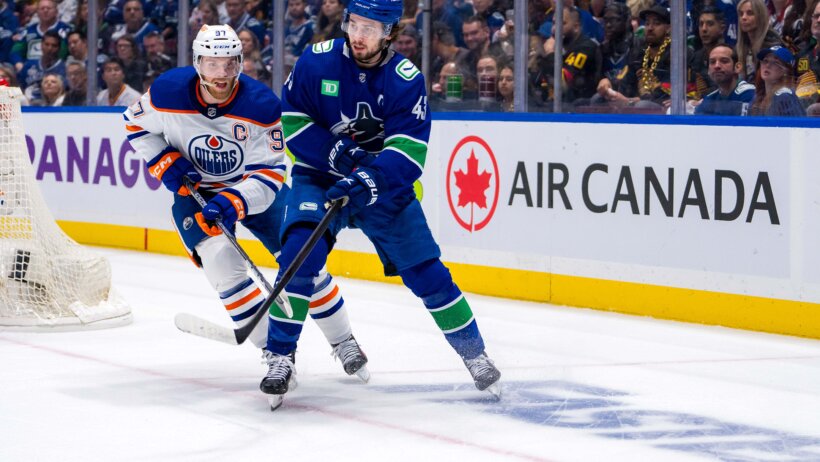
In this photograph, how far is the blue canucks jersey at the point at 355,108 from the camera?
3619 mm

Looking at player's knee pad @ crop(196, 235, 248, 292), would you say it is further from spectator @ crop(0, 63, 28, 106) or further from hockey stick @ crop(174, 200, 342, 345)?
spectator @ crop(0, 63, 28, 106)

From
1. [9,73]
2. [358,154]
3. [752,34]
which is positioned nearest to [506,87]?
[752,34]

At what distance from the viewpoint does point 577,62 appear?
19.5 feet

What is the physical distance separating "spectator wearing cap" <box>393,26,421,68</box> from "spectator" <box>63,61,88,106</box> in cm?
275

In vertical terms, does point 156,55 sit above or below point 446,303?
above

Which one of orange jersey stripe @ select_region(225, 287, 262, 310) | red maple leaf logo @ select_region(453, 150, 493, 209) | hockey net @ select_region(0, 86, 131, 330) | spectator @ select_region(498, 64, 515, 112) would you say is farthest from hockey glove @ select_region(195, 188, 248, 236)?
spectator @ select_region(498, 64, 515, 112)

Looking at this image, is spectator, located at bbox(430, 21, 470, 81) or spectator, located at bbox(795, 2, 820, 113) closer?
spectator, located at bbox(795, 2, 820, 113)

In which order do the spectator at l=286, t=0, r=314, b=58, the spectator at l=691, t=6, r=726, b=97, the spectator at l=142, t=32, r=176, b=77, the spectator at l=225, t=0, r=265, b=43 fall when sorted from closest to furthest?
1. the spectator at l=691, t=6, r=726, b=97
2. the spectator at l=286, t=0, r=314, b=58
3. the spectator at l=225, t=0, r=265, b=43
4. the spectator at l=142, t=32, r=176, b=77

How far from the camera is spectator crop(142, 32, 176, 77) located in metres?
8.09

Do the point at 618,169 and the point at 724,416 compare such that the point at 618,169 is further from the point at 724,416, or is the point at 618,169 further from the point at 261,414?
the point at 261,414

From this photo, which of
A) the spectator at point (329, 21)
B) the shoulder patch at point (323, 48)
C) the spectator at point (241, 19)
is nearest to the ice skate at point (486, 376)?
the shoulder patch at point (323, 48)

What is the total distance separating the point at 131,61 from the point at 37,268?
11.4ft

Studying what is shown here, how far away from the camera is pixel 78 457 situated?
3059 millimetres

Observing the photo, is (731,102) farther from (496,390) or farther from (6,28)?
(6,28)
